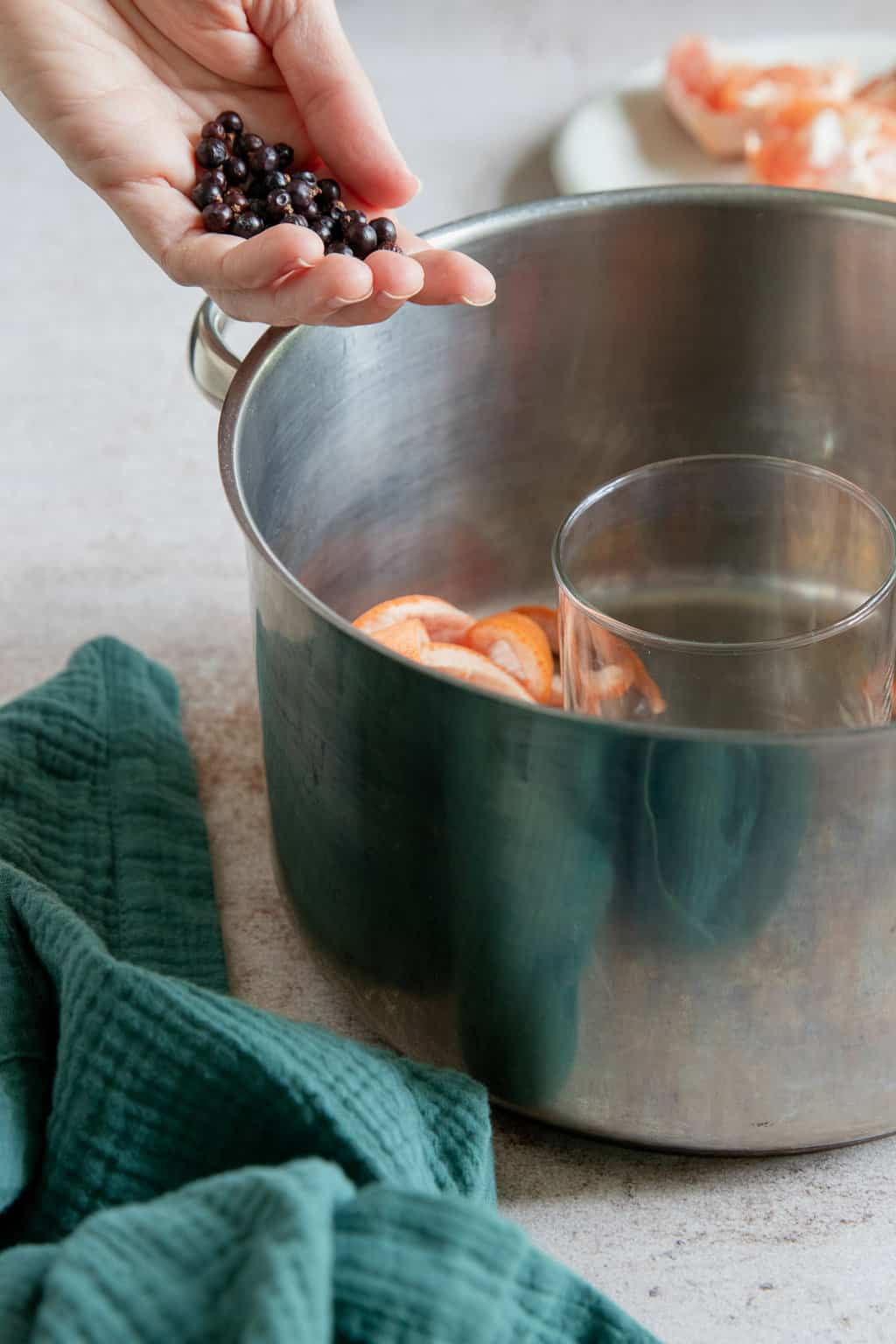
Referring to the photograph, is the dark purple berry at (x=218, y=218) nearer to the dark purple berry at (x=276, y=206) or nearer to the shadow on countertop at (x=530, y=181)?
the dark purple berry at (x=276, y=206)

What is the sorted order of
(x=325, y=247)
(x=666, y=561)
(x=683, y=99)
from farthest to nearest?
1. (x=683, y=99)
2. (x=666, y=561)
3. (x=325, y=247)

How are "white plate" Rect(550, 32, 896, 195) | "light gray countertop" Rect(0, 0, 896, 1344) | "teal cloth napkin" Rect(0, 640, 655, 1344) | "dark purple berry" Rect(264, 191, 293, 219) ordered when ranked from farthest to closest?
1. "white plate" Rect(550, 32, 896, 195)
2. "dark purple berry" Rect(264, 191, 293, 219)
3. "light gray countertop" Rect(0, 0, 896, 1344)
4. "teal cloth napkin" Rect(0, 640, 655, 1344)

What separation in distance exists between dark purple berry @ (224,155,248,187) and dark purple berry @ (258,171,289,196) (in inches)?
0.4

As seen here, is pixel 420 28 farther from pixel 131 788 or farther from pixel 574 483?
pixel 131 788

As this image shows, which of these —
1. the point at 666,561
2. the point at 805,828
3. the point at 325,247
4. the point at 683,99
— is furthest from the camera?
the point at 683,99

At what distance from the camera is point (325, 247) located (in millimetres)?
583

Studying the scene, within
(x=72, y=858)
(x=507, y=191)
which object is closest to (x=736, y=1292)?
(x=72, y=858)

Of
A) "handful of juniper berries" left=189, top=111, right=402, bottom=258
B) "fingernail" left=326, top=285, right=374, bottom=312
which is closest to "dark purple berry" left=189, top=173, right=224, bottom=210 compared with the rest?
"handful of juniper berries" left=189, top=111, right=402, bottom=258

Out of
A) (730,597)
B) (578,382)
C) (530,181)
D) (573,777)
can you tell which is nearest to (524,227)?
(578,382)

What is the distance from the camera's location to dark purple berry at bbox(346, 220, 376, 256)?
1.90ft

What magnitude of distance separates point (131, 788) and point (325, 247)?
22cm

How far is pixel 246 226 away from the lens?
1.93 ft

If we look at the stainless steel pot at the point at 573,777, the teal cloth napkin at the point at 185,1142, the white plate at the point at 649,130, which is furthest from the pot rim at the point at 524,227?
the white plate at the point at 649,130

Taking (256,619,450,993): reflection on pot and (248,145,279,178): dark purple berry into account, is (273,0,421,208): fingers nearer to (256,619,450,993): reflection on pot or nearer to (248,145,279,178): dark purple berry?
(248,145,279,178): dark purple berry
